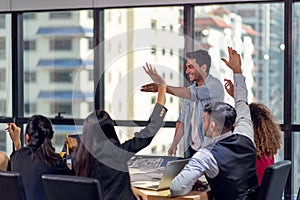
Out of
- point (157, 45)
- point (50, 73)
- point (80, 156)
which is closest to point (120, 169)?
point (80, 156)

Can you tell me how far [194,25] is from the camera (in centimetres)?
573

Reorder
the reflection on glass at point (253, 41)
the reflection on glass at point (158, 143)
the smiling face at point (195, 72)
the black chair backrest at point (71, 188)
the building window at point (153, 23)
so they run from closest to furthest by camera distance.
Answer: the black chair backrest at point (71, 188), the smiling face at point (195, 72), the reflection on glass at point (158, 143), the reflection on glass at point (253, 41), the building window at point (153, 23)

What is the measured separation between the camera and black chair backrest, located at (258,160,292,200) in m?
2.71

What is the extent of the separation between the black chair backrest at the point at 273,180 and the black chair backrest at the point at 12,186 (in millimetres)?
1253

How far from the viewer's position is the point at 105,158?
8.70ft

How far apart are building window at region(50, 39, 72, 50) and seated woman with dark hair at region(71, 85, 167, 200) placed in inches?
140

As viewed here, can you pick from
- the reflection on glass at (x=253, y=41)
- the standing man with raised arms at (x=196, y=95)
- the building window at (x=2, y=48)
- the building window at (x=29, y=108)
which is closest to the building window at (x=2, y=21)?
the building window at (x=2, y=48)

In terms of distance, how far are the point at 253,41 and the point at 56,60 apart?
2357 mm

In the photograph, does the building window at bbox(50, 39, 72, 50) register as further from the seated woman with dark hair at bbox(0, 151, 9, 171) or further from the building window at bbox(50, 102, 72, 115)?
the seated woman with dark hair at bbox(0, 151, 9, 171)

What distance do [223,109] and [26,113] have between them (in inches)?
159

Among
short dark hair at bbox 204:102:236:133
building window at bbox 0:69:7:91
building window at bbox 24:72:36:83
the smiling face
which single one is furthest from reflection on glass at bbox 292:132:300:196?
building window at bbox 0:69:7:91

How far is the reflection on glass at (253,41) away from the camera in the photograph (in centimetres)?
542

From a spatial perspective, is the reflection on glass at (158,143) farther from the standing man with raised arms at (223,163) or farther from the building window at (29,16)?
the building window at (29,16)

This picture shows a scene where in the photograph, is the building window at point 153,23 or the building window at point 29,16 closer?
the building window at point 153,23
